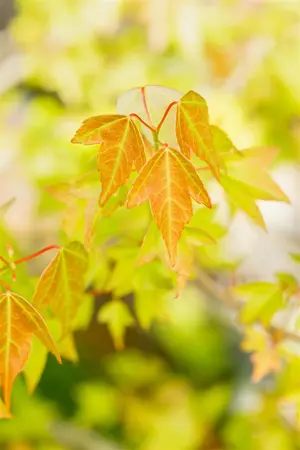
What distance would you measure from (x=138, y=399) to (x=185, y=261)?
1391 millimetres

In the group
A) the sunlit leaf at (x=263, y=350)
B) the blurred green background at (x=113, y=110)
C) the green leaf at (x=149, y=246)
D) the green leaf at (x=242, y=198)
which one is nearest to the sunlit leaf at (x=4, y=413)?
the green leaf at (x=149, y=246)

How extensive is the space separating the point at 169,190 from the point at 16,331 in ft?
0.54

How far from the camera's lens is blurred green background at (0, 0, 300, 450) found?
1.55m

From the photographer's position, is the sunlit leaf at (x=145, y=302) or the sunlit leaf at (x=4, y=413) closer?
the sunlit leaf at (x=4, y=413)

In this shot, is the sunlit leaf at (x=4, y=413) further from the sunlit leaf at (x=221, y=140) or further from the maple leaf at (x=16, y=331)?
the sunlit leaf at (x=221, y=140)

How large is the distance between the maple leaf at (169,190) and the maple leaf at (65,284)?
0.11 m

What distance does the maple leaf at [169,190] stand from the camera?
44 cm

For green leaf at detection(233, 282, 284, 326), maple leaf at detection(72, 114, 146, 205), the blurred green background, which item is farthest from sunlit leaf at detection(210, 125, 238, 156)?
Answer: the blurred green background

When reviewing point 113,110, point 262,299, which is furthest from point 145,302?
point 113,110

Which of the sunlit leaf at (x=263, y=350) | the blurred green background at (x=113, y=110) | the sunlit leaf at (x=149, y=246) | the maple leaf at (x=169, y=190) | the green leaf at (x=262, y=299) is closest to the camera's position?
the maple leaf at (x=169, y=190)

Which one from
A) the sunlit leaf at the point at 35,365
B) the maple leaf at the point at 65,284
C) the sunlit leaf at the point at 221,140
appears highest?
the sunlit leaf at the point at 221,140

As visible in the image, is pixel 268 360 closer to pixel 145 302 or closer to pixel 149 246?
pixel 145 302

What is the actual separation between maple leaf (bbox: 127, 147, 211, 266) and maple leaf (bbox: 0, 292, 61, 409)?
4.5 inches

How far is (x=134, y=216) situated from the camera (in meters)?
0.73
